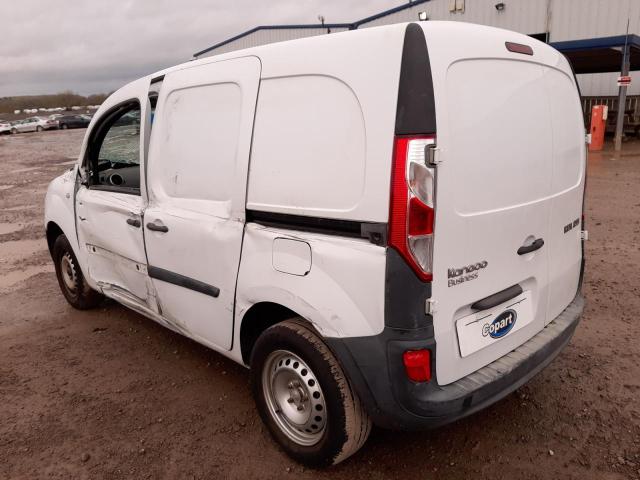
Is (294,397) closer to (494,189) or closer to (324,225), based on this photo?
(324,225)

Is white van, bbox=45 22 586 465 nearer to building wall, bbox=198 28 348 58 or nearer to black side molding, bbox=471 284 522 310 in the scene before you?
black side molding, bbox=471 284 522 310

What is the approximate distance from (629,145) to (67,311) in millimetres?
16970

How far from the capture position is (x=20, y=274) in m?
5.70

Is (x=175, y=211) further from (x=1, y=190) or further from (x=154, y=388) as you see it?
(x=1, y=190)

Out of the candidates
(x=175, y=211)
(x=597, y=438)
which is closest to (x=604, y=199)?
(x=597, y=438)

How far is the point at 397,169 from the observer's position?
6.20ft

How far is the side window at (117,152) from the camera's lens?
346 centimetres

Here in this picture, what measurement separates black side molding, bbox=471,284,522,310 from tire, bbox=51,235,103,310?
3.42 meters

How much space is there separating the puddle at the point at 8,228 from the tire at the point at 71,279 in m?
3.91

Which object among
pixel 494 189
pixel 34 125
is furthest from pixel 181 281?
pixel 34 125

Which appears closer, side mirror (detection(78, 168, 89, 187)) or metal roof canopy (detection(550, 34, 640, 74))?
side mirror (detection(78, 168, 89, 187))

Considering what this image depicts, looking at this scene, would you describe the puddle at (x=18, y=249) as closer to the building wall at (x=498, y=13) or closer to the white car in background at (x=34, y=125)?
the building wall at (x=498, y=13)

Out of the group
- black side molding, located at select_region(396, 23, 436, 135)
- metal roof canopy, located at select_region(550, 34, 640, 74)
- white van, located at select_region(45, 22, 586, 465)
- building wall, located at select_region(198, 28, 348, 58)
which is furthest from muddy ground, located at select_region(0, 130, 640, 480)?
building wall, located at select_region(198, 28, 348, 58)

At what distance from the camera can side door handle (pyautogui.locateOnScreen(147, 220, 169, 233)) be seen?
2963 millimetres
